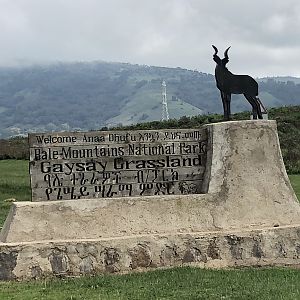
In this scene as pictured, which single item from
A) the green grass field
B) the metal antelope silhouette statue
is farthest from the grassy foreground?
the metal antelope silhouette statue

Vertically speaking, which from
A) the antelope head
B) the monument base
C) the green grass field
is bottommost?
the green grass field

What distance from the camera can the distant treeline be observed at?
28.6 metres

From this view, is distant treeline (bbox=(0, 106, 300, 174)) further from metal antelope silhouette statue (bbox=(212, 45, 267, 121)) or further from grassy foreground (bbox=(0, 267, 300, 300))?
grassy foreground (bbox=(0, 267, 300, 300))

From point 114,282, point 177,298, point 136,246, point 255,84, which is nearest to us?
point 177,298

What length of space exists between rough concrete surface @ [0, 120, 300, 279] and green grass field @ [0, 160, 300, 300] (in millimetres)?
278

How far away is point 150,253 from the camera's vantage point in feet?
28.9

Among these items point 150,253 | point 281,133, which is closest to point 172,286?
point 150,253

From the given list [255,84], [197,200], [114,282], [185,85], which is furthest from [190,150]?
[185,85]

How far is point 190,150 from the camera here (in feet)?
31.6

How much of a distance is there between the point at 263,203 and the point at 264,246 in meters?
0.64

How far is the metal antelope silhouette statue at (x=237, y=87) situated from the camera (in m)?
10.1

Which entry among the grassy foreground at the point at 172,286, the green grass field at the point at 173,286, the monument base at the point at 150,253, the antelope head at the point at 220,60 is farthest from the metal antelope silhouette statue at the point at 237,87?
the grassy foreground at the point at 172,286

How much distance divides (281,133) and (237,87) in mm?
23810

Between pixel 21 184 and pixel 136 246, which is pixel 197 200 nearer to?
pixel 136 246
